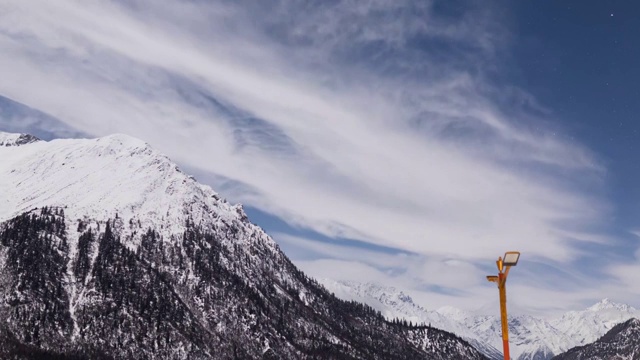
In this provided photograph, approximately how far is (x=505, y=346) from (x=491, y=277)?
7.27 feet

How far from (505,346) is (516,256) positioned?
3.02 metres

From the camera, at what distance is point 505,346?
56.1 feet

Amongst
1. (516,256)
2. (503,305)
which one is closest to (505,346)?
(503,305)

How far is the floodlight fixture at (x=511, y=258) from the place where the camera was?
16.5 metres

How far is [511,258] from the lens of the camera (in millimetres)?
16734

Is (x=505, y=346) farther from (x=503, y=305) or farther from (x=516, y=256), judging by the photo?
(x=516, y=256)

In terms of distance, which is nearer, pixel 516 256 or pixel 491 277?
pixel 516 256

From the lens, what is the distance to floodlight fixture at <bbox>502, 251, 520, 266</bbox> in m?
16.5

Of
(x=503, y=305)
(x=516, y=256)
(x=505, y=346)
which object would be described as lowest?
(x=505, y=346)

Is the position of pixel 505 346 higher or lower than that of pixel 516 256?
lower

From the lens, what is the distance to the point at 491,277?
17891 millimetres

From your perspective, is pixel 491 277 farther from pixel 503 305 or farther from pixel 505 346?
pixel 505 346

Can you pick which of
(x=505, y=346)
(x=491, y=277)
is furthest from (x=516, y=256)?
(x=505, y=346)

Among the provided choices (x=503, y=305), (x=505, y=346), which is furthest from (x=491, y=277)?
(x=505, y=346)
